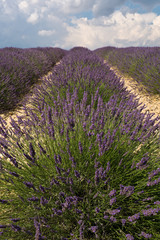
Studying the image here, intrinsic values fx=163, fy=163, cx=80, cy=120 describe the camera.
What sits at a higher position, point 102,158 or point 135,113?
point 135,113

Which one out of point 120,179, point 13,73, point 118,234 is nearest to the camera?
point 118,234

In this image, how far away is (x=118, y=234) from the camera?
1.14 m

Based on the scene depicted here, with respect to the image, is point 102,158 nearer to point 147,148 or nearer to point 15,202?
point 147,148

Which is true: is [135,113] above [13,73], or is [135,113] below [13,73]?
below

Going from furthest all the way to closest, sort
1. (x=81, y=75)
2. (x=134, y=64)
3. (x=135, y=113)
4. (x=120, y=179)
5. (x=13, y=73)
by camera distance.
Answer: (x=134, y=64), (x=13, y=73), (x=81, y=75), (x=135, y=113), (x=120, y=179)

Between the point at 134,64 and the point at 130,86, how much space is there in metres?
1.48

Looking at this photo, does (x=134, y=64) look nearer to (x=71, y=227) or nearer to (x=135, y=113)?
(x=135, y=113)

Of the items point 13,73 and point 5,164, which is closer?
point 5,164

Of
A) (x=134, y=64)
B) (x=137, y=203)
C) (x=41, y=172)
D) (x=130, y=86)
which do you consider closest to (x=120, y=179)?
(x=137, y=203)

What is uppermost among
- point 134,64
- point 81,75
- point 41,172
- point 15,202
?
point 134,64

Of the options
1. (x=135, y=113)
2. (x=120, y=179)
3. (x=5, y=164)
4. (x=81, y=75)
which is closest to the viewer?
(x=120, y=179)

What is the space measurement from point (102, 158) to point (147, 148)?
568 millimetres

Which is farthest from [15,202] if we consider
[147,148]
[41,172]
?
[147,148]

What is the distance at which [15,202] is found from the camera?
1.32m
